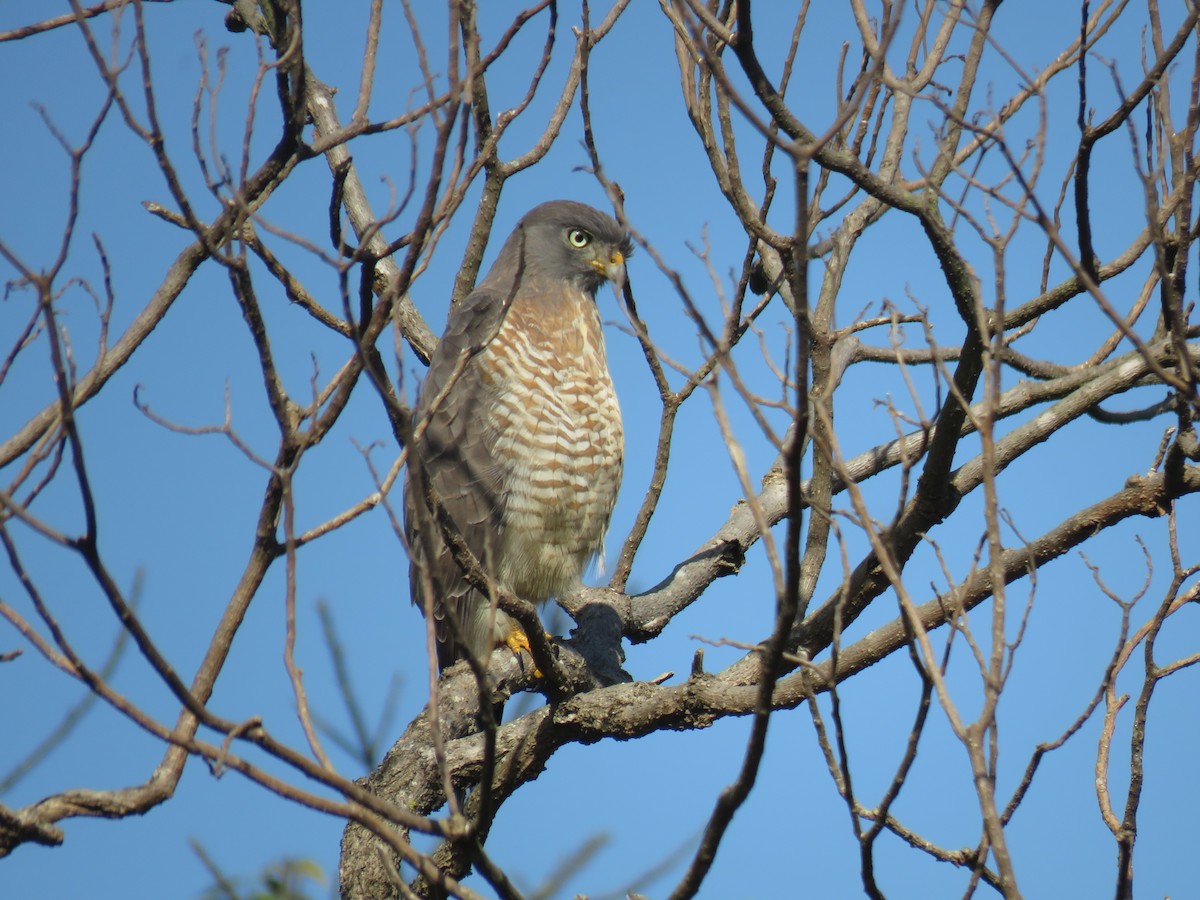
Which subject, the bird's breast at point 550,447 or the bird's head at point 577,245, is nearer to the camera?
the bird's breast at point 550,447

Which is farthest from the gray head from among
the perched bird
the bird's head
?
the perched bird

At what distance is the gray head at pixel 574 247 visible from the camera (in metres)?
6.09

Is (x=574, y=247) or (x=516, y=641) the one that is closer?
(x=516, y=641)

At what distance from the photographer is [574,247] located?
614 cm

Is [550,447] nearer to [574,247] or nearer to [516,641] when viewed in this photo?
[516,641]

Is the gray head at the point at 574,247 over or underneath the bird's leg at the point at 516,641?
over

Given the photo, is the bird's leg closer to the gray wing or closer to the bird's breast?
the gray wing

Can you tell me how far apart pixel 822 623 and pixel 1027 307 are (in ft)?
3.71

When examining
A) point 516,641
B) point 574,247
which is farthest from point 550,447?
point 574,247

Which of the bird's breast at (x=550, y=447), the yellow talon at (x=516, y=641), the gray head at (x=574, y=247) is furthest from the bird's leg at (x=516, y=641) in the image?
the gray head at (x=574, y=247)

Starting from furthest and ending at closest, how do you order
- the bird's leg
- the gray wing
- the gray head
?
the gray head, the gray wing, the bird's leg

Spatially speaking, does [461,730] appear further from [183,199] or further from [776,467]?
[183,199]

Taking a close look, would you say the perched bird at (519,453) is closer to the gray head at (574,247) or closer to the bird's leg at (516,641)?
the bird's leg at (516,641)

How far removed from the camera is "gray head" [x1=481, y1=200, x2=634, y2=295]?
6090 millimetres
